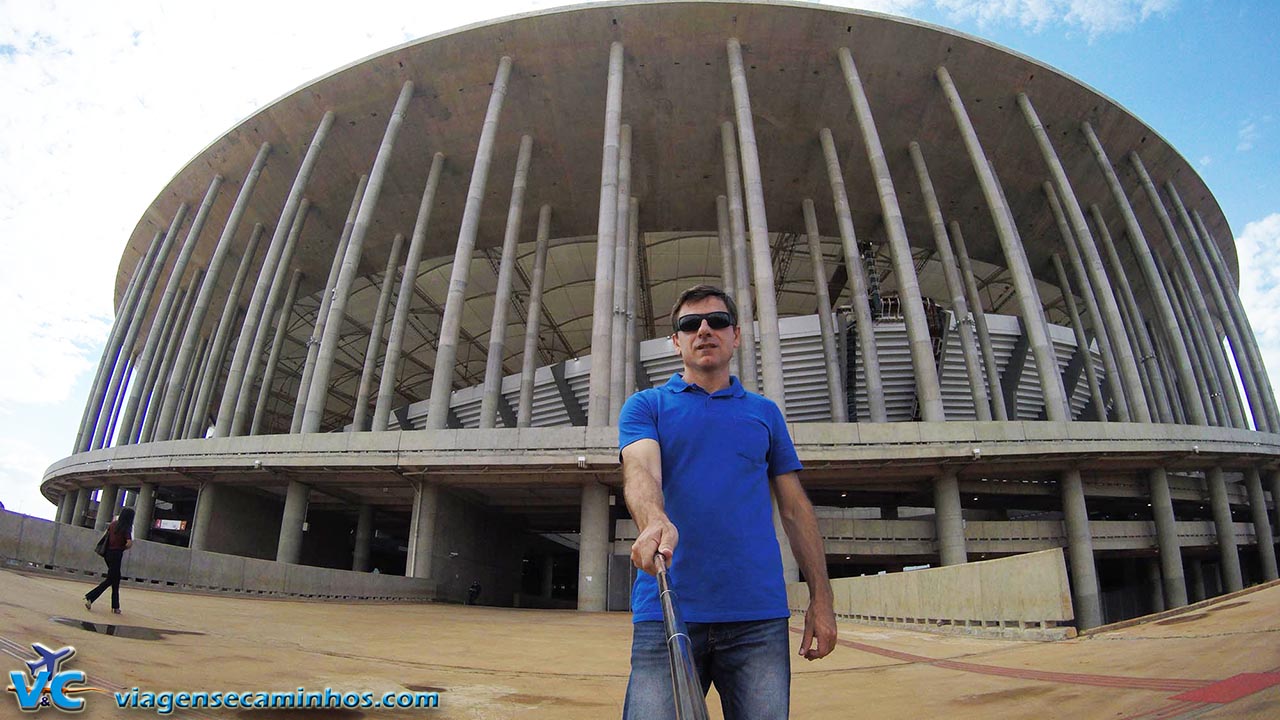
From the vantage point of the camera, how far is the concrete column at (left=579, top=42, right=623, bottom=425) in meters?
22.8

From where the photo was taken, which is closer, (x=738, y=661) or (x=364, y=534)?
(x=738, y=661)

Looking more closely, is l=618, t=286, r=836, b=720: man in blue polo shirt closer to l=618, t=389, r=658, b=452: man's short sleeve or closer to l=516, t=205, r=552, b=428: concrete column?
l=618, t=389, r=658, b=452: man's short sleeve

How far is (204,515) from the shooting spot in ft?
81.5

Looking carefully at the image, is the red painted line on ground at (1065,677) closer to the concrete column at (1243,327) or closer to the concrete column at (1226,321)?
the concrete column at (1243,327)

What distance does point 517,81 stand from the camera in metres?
28.1

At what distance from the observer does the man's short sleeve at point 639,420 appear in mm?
2094

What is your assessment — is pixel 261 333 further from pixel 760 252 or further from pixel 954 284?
pixel 954 284

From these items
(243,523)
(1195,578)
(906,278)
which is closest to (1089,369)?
(1195,578)

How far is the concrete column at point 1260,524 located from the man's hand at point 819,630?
32192 millimetres

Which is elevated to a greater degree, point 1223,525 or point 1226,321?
point 1226,321

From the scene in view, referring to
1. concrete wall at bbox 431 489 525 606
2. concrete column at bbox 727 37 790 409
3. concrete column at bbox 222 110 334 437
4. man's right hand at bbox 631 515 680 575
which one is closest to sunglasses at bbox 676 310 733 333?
man's right hand at bbox 631 515 680 575

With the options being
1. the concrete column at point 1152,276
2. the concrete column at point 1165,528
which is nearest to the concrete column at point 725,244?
the concrete column at point 1152,276

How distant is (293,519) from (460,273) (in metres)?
10.7

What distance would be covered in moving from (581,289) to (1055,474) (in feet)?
95.6
